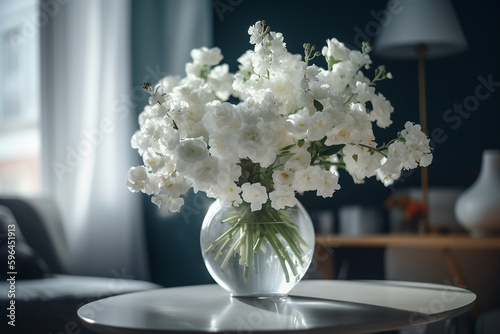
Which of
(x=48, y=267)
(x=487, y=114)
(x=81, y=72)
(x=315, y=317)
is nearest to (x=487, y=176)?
(x=487, y=114)

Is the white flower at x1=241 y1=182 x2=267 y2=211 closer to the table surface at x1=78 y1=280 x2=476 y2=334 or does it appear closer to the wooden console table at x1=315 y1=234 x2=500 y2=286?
the table surface at x1=78 y1=280 x2=476 y2=334

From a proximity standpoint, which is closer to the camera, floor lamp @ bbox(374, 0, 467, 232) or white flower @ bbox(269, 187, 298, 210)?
white flower @ bbox(269, 187, 298, 210)

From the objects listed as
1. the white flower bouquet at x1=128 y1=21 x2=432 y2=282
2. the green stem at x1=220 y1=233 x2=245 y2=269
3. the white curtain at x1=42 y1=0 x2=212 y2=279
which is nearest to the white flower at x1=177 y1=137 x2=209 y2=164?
the white flower bouquet at x1=128 y1=21 x2=432 y2=282

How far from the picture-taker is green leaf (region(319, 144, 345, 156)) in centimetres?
121

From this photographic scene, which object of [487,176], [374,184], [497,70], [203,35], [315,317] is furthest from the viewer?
[203,35]

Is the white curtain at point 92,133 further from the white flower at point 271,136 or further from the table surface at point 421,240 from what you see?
the white flower at point 271,136

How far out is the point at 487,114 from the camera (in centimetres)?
285

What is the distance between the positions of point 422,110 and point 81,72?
178 centimetres

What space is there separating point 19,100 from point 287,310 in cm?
327

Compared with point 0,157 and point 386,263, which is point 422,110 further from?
point 0,157

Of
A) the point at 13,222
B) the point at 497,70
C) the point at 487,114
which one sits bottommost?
the point at 13,222

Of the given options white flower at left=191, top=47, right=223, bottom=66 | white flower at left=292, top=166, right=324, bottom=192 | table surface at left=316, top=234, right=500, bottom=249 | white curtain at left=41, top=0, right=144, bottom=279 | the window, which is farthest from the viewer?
the window

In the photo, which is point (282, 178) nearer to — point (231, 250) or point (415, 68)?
point (231, 250)

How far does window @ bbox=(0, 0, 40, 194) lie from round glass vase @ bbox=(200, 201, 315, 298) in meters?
2.89
